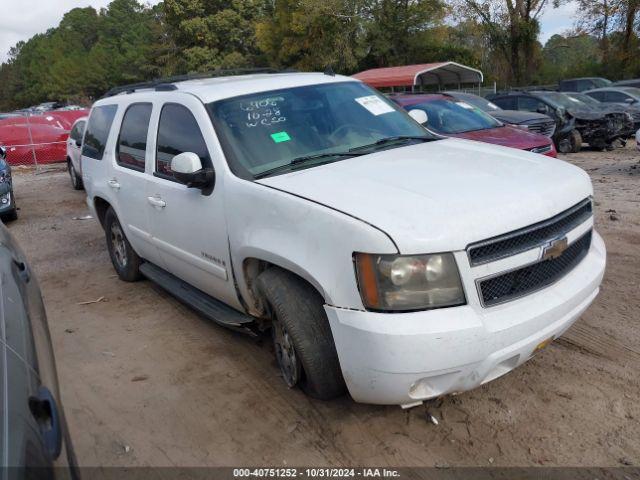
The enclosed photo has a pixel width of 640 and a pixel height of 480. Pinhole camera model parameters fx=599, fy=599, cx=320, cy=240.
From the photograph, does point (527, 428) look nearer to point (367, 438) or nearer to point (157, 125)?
point (367, 438)

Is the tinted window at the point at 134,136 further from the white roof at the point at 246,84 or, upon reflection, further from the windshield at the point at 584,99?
the windshield at the point at 584,99

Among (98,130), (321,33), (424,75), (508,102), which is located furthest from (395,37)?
(98,130)

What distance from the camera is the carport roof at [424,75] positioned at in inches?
983

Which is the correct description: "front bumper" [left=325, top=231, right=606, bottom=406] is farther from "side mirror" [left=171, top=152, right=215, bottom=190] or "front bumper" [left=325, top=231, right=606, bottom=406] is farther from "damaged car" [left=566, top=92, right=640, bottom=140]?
"damaged car" [left=566, top=92, right=640, bottom=140]

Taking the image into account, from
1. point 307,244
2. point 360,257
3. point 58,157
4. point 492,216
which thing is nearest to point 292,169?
point 307,244

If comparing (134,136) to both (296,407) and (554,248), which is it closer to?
(296,407)

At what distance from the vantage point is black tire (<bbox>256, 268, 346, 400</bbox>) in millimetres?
3090

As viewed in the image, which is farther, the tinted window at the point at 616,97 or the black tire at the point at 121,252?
the tinted window at the point at 616,97

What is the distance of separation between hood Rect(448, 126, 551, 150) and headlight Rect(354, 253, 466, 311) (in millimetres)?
5424

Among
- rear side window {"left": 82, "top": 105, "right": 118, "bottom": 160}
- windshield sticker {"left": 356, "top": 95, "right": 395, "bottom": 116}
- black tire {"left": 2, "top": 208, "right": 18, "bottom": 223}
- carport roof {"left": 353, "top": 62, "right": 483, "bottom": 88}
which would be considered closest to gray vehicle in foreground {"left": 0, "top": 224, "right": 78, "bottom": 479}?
windshield sticker {"left": 356, "top": 95, "right": 395, "bottom": 116}

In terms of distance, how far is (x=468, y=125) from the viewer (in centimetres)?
855

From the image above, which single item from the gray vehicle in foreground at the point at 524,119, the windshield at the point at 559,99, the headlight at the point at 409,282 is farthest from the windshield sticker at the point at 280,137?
the windshield at the point at 559,99

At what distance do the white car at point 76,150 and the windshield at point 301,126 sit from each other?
856cm

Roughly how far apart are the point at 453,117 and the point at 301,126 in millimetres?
5273
